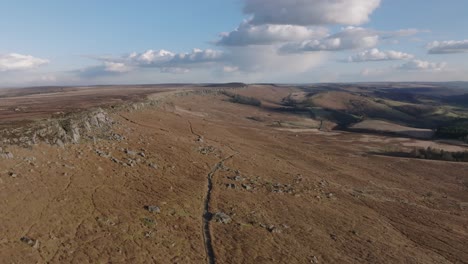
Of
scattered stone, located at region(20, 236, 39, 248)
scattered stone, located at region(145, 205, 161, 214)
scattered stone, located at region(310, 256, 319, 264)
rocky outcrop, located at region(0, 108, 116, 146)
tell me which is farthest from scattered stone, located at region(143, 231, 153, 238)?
rocky outcrop, located at region(0, 108, 116, 146)

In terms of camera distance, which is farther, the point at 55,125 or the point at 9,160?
the point at 55,125

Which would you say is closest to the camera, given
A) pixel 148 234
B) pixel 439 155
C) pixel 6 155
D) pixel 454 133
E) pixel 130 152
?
pixel 148 234

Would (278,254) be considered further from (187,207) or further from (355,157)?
(355,157)

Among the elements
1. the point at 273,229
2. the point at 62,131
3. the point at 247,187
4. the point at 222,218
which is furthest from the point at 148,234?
the point at 62,131

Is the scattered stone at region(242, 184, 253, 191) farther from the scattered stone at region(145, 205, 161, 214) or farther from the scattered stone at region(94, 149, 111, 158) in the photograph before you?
the scattered stone at region(94, 149, 111, 158)

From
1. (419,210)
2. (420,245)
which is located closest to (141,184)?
(420,245)

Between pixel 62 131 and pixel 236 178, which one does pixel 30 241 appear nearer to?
pixel 62 131
